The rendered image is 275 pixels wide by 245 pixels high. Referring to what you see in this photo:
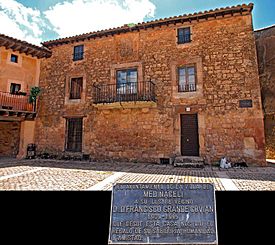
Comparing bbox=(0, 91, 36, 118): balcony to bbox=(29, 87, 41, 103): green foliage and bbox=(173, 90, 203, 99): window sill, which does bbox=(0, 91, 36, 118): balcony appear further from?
bbox=(173, 90, 203, 99): window sill

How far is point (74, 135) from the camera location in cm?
1183

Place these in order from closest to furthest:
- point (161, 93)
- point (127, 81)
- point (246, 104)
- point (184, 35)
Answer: point (246, 104) < point (161, 93) < point (184, 35) < point (127, 81)

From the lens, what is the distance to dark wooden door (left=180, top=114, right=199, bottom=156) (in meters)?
9.55

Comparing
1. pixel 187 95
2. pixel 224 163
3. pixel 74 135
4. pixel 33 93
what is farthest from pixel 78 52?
pixel 224 163

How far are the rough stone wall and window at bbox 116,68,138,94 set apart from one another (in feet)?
26.2

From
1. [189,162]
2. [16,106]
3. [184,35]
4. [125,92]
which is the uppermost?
[184,35]

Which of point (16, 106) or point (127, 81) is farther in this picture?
point (16, 106)

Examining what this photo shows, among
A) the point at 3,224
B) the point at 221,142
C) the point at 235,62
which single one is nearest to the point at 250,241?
the point at 3,224

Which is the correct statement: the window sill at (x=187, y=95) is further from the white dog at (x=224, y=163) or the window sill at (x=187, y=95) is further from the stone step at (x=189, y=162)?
the white dog at (x=224, y=163)

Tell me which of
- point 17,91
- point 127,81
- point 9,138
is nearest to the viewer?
point 127,81

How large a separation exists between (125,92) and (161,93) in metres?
2.14

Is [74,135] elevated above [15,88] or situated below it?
below

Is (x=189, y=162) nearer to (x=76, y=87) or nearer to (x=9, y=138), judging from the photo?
(x=76, y=87)

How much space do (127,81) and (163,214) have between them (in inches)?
367
